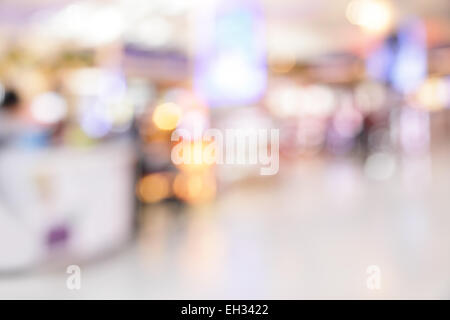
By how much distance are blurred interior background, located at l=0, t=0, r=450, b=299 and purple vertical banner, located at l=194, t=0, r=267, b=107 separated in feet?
0.05

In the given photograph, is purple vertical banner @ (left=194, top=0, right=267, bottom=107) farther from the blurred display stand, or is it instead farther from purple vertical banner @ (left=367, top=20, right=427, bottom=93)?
the blurred display stand

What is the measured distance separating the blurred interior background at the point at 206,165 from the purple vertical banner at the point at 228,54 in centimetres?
2

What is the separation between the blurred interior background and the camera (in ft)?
8.38

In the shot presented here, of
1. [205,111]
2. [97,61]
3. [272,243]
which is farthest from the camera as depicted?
[97,61]

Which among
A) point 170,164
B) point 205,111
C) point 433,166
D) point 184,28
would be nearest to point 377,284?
point 170,164

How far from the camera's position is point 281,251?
3039 millimetres

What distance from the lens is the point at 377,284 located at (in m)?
2.24

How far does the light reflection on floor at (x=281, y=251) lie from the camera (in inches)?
87.1

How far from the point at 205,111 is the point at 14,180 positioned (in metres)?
2.54

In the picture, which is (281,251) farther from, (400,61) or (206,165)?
(400,61)

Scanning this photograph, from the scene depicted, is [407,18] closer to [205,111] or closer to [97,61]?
[205,111]
